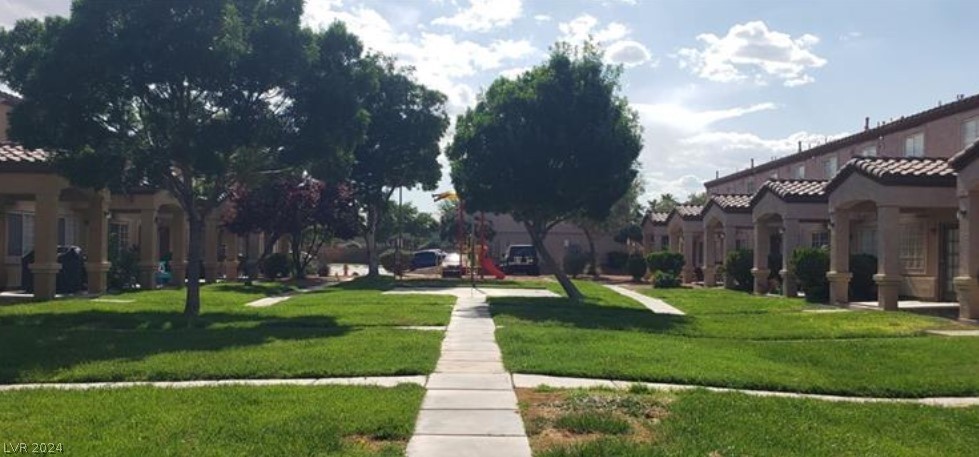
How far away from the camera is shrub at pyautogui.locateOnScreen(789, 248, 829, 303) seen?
2423 centimetres

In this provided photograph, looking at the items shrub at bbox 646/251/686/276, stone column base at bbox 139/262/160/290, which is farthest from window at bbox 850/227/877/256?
stone column base at bbox 139/262/160/290

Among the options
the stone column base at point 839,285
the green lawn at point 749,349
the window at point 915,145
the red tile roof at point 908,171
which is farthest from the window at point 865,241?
the green lawn at point 749,349

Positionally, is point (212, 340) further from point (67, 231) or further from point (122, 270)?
point (67, 231)

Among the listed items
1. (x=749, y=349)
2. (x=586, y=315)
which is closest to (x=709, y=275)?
(x=586, y=315)

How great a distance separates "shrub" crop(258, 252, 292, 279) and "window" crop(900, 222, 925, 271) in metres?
24.5

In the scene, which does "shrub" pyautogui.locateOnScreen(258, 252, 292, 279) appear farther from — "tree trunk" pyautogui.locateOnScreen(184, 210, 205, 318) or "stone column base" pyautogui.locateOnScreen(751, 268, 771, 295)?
"stone column base" pyautogui.locateOnScreen(751, 268, 771, 295)

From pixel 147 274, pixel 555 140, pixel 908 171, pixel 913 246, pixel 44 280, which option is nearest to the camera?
pixel 908 171

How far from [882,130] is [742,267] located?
6.32m

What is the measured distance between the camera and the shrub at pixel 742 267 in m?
30.4

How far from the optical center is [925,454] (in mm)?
6891

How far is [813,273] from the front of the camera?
24.3 m

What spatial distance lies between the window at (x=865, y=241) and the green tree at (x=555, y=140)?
9.33m

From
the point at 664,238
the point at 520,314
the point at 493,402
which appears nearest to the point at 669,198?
the point at 664,238

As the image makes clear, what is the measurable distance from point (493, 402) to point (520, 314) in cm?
1018
